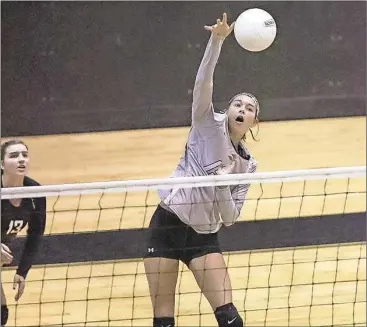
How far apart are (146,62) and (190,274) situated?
425 centimetres

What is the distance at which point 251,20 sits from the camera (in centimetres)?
446

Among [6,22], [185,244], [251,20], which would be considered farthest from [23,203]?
[6,22]

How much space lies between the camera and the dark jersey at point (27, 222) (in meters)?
4.85

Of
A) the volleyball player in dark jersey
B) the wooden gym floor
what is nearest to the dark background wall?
the wooden gym floor

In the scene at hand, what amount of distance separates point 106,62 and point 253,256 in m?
4.26

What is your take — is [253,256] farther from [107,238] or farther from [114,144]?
[114,144]

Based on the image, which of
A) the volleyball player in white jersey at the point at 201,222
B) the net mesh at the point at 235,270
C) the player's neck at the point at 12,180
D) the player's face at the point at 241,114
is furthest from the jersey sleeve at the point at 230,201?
the player's neck at the point at 12,180

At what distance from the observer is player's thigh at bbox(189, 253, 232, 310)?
4316 millimetres

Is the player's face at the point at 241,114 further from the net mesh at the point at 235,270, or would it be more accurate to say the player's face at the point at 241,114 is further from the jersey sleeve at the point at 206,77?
the net mesh at the point at 235,270

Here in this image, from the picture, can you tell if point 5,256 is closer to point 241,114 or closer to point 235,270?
point 241,114

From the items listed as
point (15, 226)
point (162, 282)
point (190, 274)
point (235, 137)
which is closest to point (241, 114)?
point (235, 137)

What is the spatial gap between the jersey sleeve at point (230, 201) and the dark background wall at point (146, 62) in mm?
5758

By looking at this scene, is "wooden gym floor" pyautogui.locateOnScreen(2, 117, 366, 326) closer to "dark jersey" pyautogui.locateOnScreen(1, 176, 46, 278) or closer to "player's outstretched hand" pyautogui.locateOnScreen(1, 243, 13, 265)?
"dark jersey" pyautogui.locateOnScreen(1, 176, 46, 278)

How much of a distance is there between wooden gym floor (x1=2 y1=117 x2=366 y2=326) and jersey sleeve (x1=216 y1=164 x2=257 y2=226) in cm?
131
